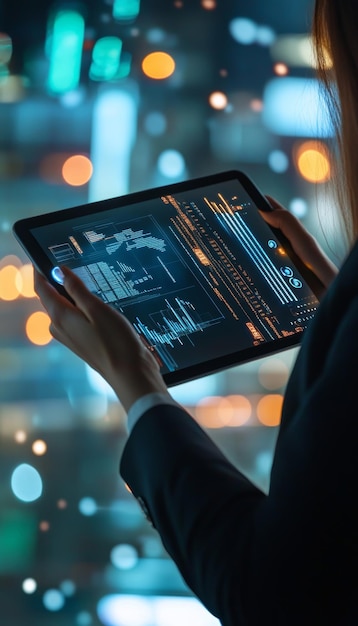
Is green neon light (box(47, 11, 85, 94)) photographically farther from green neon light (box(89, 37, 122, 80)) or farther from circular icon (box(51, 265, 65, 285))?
circular icon (box(51, 265, 65, 285))

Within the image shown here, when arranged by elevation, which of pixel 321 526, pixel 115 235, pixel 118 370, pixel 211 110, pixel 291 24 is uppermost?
pixel 291 24

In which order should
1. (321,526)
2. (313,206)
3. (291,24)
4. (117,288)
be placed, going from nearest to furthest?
1. (321,526)
2. (117,288)
3. (313,206)
4. (291,24)

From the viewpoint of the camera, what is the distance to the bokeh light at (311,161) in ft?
4.78

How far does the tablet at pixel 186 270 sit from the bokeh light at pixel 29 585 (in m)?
0.62

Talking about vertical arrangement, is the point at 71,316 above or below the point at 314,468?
above

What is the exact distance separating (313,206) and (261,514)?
38.7 inches

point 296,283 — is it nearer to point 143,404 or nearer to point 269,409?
point 143,404

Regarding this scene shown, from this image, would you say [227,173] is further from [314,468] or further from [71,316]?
[314,468]

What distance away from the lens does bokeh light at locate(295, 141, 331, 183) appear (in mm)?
1456

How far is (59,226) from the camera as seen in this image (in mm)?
859

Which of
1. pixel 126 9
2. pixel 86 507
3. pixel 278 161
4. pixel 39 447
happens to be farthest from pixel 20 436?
pixel 126 9

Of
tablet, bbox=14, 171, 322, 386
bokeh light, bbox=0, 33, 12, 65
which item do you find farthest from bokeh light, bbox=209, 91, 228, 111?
tablet, bbox=14, 171, 322, 386

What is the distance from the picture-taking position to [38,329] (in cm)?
132

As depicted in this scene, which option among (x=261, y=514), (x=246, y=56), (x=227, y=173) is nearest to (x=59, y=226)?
(x=227, y=173)
